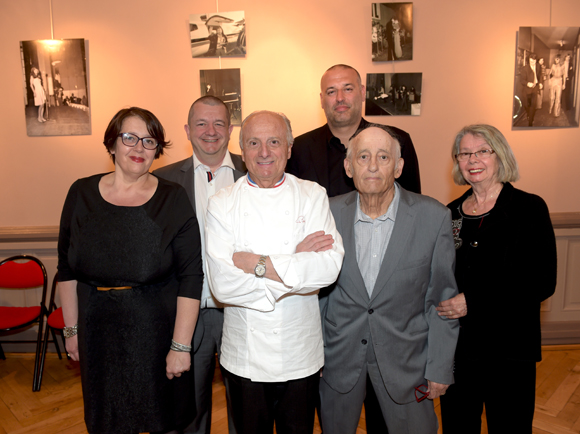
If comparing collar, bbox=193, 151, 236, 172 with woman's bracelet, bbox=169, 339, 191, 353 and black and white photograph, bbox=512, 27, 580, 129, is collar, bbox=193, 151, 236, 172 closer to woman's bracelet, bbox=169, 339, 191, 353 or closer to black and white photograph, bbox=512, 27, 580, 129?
woman's bracelet, bbox=169, 339, 191, 353

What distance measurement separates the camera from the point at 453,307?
177 cm

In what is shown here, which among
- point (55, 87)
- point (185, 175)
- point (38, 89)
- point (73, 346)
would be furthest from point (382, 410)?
point (38, 89)

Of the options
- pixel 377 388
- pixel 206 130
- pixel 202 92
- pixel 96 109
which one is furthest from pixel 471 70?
pixel 96 109

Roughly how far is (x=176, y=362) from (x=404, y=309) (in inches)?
41.0

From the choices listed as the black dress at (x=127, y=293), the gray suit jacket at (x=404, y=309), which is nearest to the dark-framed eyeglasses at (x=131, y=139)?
the black dress at (x=127, y=293)

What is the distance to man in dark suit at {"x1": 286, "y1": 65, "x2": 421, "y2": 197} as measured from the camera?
2490 millimetres

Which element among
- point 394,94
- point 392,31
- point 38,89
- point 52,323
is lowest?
point 52,323

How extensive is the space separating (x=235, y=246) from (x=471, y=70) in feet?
10.6

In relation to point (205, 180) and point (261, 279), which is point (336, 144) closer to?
point (205, 180)

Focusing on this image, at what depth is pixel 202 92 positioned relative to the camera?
12.1 ft

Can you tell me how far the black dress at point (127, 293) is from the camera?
5.59 feet

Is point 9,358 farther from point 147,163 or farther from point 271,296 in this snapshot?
point 271,296

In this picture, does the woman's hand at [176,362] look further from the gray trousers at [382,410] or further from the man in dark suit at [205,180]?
the gray trousers at [382,410]

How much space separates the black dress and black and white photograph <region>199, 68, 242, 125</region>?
6.95 ft
